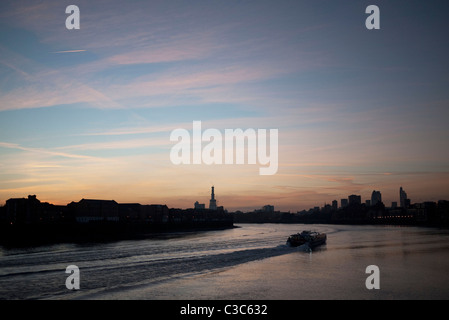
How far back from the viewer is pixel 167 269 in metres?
39.8

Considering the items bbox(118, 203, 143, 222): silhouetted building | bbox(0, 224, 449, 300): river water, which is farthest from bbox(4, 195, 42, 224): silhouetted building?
bbox(0, 224, 449, 300): river water

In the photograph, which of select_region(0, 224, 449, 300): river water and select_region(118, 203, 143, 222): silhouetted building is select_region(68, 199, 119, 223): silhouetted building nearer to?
select_region(118, 203, 143, 222): silhouetted building

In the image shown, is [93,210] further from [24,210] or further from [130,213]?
[130,213]

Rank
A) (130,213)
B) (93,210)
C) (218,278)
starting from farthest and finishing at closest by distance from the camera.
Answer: (130,213), (93,210), (218,278)

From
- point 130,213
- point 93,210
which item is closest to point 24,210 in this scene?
point 93,210

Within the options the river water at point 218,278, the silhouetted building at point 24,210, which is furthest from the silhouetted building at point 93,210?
the river water at point 218,278

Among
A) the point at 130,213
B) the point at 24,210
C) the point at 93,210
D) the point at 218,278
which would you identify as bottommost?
the point at 130,213

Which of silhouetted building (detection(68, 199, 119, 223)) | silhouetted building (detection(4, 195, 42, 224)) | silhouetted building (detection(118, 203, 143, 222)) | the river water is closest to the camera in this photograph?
the river water
